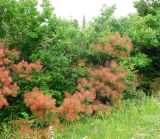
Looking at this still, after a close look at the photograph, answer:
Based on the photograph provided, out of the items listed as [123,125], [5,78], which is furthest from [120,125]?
[5,78]

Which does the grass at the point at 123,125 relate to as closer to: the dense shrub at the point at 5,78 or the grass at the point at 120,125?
the grass at the point at 120,125

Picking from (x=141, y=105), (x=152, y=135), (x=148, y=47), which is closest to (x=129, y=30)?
(x=148, y=47)

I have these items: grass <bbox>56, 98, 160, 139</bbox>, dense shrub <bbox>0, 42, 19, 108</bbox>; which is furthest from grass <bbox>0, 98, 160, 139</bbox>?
dense shrub <bbox>0, 42, 19, 108</bbox>

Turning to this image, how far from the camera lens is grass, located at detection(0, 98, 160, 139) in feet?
31.4

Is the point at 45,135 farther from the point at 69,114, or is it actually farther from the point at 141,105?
the point at 141,105

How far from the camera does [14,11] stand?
11.6 m

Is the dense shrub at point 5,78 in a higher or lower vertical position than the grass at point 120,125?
higher

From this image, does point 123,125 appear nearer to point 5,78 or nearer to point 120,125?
point 120,125

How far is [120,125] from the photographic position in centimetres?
1033

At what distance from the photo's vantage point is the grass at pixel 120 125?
9578 mm

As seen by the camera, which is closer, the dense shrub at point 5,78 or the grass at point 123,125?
the grass at point 123,125

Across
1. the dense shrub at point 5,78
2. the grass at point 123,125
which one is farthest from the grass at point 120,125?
the dense shrub at point 5,78

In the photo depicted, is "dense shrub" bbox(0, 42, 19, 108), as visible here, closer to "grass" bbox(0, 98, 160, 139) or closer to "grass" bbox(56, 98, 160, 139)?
"grass" bbox(0, 98, 160, 139)

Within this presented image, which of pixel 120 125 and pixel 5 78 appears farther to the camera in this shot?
pixel 120 125
